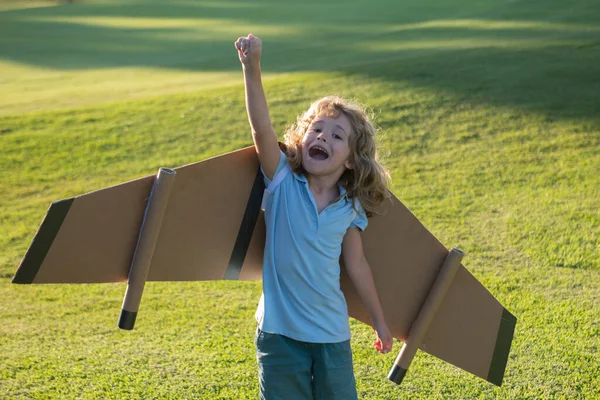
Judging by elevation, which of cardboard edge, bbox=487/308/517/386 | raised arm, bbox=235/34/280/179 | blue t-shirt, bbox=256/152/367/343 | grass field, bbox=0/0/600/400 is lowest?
grass field, bbox=0/0/600/400

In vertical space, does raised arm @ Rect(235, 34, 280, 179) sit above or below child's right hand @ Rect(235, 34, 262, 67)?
below

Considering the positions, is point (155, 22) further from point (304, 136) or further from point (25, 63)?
point (304, 136)

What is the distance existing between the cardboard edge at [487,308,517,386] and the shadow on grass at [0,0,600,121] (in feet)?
16.7

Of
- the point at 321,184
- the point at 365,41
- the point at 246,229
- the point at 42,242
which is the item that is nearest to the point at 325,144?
the point at 321,184

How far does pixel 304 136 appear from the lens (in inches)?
108

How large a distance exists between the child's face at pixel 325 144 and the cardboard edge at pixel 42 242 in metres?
0.78

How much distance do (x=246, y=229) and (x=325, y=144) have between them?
37cm

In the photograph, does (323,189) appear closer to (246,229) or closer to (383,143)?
(246,229)

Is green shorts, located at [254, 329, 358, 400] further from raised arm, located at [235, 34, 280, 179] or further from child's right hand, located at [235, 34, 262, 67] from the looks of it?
child's right hand, located at [235, 34, 262, 67]

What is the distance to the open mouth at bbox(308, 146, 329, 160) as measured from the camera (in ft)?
9.00

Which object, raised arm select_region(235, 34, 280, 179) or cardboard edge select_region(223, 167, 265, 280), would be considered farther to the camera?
cardboard edge select_region(223, 167, 265, 280)

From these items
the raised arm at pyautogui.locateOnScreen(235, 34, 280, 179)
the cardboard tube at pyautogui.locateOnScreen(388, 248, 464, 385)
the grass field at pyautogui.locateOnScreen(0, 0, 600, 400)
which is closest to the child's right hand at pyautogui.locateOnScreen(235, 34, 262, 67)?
the raised arm at pyautogui.locateOnScreen(235, 34, 280, 179)

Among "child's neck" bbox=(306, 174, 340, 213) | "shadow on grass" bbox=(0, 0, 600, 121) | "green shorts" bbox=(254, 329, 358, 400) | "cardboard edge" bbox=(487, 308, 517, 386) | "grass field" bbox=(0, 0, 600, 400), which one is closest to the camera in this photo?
"green shorts" bbox=(254, 329, 358, 400)

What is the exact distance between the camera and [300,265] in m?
2.70
